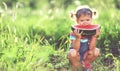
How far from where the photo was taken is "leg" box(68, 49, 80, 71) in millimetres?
4978

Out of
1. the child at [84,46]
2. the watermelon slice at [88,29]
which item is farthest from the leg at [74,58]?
the watermelon slice at [88,29]

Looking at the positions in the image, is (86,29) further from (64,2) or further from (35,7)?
(35,7)

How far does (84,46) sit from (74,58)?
0.19m

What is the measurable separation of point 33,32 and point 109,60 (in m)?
1.45

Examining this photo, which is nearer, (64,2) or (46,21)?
(46,21)

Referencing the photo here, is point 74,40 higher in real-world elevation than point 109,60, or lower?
higher

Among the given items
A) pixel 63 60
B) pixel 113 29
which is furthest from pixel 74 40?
pixel 113 29

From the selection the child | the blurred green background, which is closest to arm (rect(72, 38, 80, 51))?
the child

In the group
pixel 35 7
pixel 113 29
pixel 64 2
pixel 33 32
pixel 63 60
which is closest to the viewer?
pixel 63 60

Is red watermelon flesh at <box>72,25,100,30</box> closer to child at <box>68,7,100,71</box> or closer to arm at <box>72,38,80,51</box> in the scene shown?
child at <box>68,7,100,71</box>

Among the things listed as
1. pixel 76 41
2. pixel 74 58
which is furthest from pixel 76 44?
pixel 74 58

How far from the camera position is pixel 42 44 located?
5953 mm

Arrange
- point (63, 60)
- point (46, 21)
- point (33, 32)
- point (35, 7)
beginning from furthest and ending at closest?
point (35, 7) → point (46, 21) → point (33, 32) → point (63, 60)

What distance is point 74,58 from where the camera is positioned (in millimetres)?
5008
